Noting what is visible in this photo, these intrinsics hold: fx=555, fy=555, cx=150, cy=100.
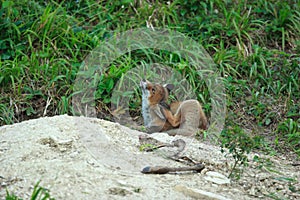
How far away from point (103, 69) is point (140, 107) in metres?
0.71

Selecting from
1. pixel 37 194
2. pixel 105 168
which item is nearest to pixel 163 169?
pixel 105 168

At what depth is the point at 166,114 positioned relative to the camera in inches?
249

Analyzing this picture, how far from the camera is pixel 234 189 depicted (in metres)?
4.45

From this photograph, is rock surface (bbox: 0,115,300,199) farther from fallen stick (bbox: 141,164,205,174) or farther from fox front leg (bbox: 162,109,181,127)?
fox front leg (bbox: 162,109,181,127)

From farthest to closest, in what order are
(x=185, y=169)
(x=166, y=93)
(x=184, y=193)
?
(x=166, y=93) < (x=185, y=169) < (x=184, y=193)

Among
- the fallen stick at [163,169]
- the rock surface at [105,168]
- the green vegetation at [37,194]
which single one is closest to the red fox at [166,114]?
the rock surface at [105,168]

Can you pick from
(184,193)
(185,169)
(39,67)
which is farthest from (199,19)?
(184,193)

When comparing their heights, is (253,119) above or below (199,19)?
below

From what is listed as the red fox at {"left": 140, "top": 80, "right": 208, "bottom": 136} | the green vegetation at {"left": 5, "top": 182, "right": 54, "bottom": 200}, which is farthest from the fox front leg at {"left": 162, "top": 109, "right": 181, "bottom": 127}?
the green vegetation at {"left": 5, "top": 182, "right": 54, "bottom": 200}

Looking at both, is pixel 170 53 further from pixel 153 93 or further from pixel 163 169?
pixel 163 169

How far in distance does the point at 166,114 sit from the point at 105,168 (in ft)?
6.67

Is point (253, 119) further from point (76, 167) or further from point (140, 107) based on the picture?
point (76, 167)

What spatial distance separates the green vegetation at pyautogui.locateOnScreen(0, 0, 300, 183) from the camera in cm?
692

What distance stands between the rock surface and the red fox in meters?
0.59
